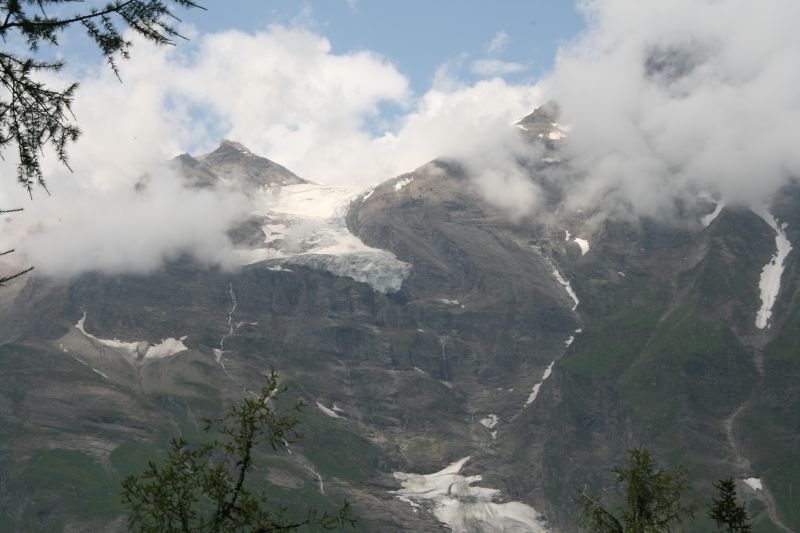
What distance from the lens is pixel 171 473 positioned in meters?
25.8

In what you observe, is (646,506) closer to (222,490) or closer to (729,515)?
(729,515)

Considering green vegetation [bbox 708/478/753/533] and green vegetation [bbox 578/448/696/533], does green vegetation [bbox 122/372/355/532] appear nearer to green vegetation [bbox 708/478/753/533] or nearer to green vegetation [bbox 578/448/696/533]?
green vegetation [bbox 578/448/696/533]

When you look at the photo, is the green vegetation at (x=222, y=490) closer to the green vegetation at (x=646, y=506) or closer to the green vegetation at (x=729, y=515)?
the green vegetation at (x=646, y=506)

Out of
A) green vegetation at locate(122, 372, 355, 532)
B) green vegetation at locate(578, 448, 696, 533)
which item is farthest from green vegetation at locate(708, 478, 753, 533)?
green vegetation at locate(122, 372, 355, 532)

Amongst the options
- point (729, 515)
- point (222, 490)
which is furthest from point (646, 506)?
point (222, 490)

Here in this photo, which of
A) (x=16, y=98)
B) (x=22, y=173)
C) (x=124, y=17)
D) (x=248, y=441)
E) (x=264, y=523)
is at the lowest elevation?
(x=264, y=523)

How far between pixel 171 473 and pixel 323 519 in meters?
4.31

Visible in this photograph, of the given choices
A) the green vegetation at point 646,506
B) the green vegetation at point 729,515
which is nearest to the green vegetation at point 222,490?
the green vegetation at point 646,506

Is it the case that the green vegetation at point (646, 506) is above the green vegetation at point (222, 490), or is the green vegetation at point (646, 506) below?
above

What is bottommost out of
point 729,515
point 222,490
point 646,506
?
point 222,490

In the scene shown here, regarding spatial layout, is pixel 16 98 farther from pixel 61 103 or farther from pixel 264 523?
pixel 264 523

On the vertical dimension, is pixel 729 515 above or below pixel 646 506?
above

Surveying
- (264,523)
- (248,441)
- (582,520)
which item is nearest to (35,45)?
(248,441)

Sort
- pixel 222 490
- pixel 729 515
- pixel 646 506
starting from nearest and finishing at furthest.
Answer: pixel 222 490 → pixel 646 506 → pixel 729 515
